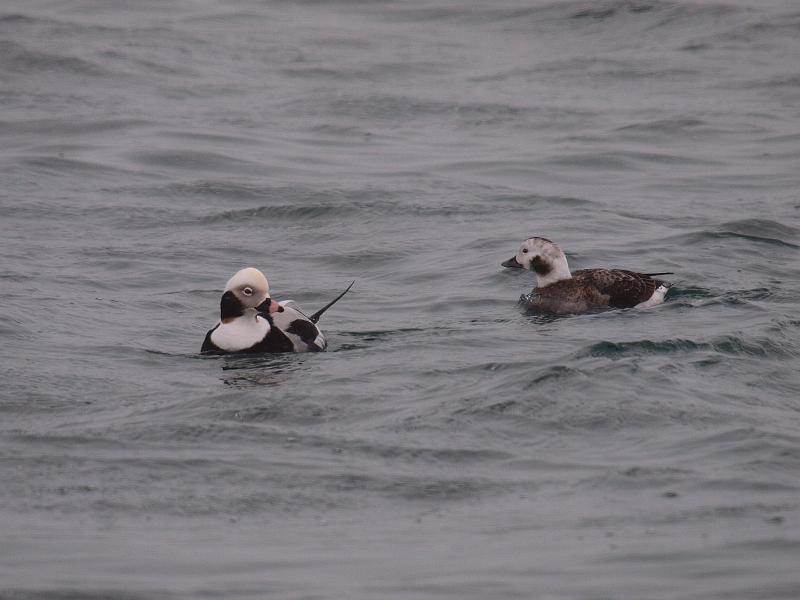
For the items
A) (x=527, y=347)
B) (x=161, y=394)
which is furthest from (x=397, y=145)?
(x=161, y=394)

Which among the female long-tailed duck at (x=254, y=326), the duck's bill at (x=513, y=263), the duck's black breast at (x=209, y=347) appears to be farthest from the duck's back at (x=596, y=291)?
the duck's black breast at (x=209, y=347)

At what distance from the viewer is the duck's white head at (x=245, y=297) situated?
9.71 metres

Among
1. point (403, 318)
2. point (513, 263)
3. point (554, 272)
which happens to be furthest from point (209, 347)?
point (554, 272)

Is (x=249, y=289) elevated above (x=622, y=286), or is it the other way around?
(x=249, y=289)

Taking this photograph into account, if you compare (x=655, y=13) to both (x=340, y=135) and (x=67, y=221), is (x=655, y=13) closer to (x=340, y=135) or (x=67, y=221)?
(x=340, y=135)

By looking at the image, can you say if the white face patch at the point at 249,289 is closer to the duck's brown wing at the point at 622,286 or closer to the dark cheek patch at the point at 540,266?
the dark cheek patch at the point at 540,266

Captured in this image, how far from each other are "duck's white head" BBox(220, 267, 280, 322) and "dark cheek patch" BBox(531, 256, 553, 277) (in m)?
3.04

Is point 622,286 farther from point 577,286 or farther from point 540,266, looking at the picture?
point 540,266

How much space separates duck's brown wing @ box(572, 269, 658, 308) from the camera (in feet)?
35.8

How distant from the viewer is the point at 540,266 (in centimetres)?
1159

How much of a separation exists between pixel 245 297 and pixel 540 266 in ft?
10.7

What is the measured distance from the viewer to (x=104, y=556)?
532 cm

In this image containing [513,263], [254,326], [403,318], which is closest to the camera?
[254,326]

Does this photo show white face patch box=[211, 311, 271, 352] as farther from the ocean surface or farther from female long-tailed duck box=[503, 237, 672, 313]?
female long-tailed duck box=[503, 237, 672, 313]
